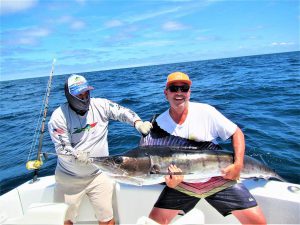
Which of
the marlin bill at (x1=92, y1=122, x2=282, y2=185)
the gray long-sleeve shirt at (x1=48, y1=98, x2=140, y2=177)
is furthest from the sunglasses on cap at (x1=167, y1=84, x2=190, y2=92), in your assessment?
the gray long-sleeve shirt at (x1=48, y1=98, x2=140, y2=177)

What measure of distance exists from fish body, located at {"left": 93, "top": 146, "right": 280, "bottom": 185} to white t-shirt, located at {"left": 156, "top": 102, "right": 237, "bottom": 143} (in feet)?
0.44

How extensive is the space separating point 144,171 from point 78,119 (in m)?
1.00

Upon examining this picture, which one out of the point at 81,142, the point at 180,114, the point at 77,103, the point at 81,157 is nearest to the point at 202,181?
the point at 180,114

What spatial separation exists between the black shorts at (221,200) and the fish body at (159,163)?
0.21m

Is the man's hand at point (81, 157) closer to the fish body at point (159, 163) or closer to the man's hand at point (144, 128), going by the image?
the fish body at point (159, 163)

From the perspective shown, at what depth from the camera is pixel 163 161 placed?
2.45 meters

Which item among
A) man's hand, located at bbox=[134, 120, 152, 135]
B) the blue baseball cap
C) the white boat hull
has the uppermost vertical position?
the blue baseball cap

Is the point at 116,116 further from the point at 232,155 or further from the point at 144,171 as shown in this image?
the point at 232,155

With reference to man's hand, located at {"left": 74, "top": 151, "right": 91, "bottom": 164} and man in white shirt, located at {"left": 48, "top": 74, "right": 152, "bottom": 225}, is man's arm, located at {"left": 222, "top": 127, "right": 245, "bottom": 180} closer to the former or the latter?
man in white shirt, located at {"left": 48, "top": 74, "right": 152, "bottom": 225}

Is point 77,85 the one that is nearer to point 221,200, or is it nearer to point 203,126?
point 203,126

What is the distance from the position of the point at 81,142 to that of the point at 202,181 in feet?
4.19

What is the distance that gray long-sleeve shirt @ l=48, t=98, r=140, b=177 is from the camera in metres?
2.94

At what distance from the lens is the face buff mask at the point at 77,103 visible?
9.60 feet

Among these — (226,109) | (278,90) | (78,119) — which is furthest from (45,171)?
(278,90)
